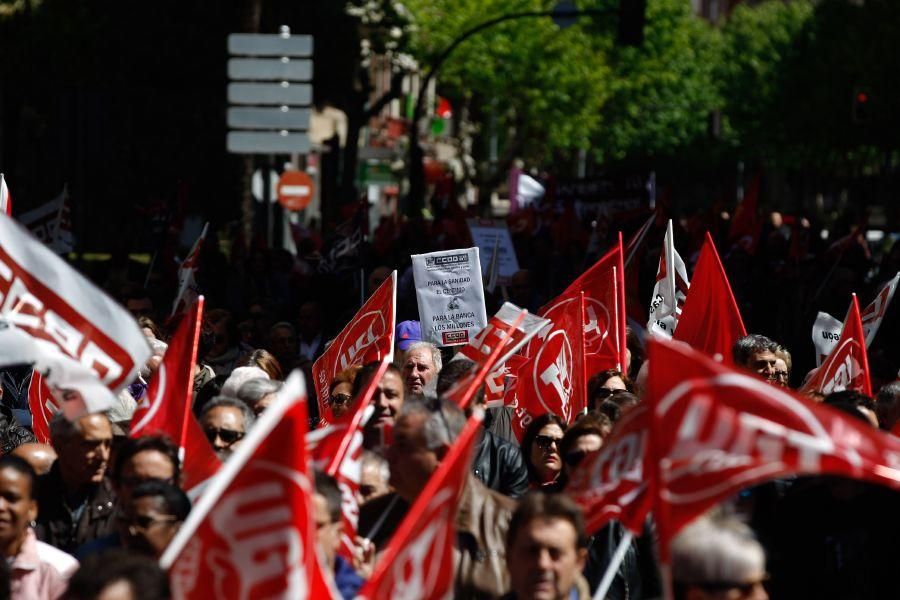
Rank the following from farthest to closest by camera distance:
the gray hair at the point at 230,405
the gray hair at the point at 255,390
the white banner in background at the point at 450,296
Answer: the white banner in background at the point at 450,296 < the gray hair at the point at 255,390 < the gray hair at the point at 230,405

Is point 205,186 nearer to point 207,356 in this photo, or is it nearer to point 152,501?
point 207,356

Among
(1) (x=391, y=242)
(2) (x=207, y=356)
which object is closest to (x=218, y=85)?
(1) (x=391, y=242)

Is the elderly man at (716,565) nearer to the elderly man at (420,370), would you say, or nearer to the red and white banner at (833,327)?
the elderly man at (420,370)

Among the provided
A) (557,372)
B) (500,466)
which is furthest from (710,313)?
(500,466)

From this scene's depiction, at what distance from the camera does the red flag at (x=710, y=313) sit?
10070 mm

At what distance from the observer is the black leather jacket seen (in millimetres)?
7387

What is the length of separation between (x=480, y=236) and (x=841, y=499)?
10.8 metres

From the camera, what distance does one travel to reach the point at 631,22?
→ 24359mm

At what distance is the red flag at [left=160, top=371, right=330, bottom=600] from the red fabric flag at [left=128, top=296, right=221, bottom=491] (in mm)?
1870

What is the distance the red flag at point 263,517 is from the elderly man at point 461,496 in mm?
1317

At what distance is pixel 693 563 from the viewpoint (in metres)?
4.74

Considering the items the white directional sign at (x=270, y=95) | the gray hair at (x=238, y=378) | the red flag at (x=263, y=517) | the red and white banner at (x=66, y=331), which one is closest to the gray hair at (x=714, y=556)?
the red flag at (x=263, y=517)

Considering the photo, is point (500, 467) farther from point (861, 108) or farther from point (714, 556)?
point (861, 108)

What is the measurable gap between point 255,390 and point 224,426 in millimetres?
1019
